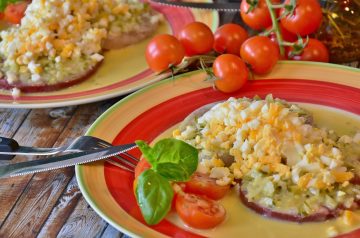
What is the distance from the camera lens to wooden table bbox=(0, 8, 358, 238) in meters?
2.06

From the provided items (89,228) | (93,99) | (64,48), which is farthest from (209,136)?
(64,48)

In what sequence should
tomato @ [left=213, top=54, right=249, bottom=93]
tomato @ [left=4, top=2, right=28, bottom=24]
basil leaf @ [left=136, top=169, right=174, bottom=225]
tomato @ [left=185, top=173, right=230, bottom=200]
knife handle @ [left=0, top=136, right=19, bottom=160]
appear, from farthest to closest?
tomato @ [left=4, top=2, right=28, bottom=24] < tomato @ [left=213, top=54, right=249, bottom=93] < knife handle @ [left=0, top=136, right=19, bottom=160] < tomato @ [left=185, top=173, right=230, bottom=200] < basil leaf @ [left=136, top=169, right=174, bottom=225]

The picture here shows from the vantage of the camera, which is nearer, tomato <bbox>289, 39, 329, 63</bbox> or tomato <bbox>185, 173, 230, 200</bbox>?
tomato <bbox>185, 173, 230, 200</bbox>

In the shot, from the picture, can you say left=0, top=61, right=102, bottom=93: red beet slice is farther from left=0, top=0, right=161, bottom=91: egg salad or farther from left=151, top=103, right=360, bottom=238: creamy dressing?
left=151, top=103, right=360, bottom=238: creamy dressing

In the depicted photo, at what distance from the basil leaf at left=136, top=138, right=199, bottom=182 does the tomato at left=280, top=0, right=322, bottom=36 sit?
105cm

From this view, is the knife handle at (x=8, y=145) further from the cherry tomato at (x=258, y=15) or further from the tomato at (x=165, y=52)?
the cherry tomato at (x=258, y=15)

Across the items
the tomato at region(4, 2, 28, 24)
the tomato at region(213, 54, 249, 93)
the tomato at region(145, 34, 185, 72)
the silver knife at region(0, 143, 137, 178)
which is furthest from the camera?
the tomato at region(4, 2, 28, 24)

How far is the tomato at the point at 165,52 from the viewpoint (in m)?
2.70

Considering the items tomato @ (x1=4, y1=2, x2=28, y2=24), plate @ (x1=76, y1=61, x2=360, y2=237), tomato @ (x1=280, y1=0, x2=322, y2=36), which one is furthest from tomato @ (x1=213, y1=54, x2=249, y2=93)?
tomato @ (x1=4, y1=2, x2=28, y2=24)

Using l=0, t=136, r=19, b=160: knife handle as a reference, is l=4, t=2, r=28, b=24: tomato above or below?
below

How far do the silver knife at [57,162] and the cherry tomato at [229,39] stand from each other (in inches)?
34.5

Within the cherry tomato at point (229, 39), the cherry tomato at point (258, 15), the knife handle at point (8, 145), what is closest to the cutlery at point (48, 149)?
the knife handle at point (8, 145)

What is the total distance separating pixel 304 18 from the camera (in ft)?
8.96

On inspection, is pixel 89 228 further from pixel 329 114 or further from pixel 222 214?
pixel 329 114
